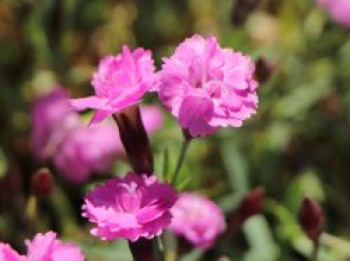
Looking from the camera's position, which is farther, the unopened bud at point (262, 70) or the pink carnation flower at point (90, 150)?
the pink carnation flower at point (90, 150)

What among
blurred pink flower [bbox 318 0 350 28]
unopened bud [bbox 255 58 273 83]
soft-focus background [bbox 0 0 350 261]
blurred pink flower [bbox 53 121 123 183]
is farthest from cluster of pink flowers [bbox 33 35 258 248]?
blurred pink flower [bbox 318 0 350 28]

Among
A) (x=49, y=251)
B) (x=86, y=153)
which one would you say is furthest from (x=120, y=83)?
(x=86, y=153)

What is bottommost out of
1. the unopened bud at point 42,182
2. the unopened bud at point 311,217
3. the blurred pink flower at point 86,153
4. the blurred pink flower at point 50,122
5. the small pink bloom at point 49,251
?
the unopened bud at point 311,217

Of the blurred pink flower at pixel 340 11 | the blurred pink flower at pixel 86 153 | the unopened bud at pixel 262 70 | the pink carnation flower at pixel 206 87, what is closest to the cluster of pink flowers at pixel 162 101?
the pink carnation flower at pixel 206 87

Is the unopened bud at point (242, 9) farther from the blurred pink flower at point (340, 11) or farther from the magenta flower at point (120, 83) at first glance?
the magenta flower at point (120, 83)

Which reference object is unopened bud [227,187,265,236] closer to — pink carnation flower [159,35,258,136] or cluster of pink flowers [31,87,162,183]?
pink carnation flower [159,35,258,136]

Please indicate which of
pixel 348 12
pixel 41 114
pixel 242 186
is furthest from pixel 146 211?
pixel 348 12
